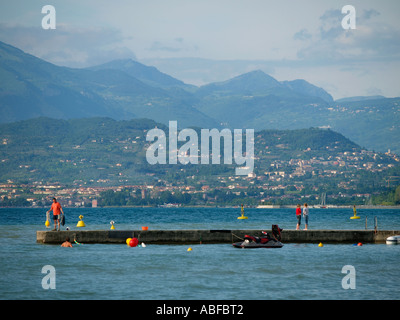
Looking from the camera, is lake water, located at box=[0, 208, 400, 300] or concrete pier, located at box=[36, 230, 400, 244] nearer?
lake water, located at box=[0, 208, 400, 300]

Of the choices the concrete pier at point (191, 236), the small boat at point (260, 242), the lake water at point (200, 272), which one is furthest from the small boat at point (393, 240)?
the small boat at point (260, 242)

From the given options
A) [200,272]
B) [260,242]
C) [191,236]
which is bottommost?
[200,272]

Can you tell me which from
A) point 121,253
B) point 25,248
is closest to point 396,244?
point 121,253

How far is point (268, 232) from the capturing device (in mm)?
49969

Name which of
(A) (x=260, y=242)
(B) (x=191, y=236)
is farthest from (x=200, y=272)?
(B) (x=191, y=236)

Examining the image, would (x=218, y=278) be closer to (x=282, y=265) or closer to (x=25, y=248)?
(x=282, y=265)

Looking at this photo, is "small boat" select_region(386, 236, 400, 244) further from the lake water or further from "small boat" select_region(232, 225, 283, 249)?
"small boat" select_region(232, 225, 283, 249)

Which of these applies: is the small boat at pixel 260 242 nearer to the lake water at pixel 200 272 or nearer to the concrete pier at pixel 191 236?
the lake water at pixel 200 272

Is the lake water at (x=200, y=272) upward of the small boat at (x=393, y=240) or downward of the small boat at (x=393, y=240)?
downward

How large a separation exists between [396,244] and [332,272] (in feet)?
49.6

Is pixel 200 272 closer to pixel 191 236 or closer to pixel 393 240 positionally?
pixel 191 236

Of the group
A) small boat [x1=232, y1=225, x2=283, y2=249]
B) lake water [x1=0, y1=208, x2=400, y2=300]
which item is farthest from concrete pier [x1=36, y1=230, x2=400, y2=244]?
small boat [x1=232, y1=225, x2=283, y2=249]
